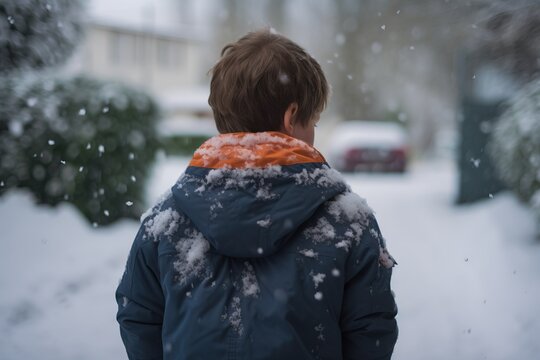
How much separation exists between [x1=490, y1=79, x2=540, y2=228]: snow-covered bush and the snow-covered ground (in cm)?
48

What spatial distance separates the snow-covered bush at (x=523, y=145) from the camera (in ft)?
13.6

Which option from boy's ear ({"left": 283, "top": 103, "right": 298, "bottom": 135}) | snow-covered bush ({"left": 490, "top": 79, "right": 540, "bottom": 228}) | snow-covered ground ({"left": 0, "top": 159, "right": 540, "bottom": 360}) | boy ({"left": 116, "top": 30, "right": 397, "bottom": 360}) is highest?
boy's ear ({"left": 283, "top": 103, "right": 298, "bottom": 135})

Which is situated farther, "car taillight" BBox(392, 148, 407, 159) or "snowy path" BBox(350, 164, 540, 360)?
"car taillight" BBox(392, 148, 407, 159)

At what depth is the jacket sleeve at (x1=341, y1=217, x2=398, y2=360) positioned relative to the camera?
4.52 ft

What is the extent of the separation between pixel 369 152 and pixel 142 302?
11.8m

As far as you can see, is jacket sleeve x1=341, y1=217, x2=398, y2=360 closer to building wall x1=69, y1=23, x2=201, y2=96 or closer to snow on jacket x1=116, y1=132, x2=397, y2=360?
snow on jacket x1=116, y1=132, x2=397, y2=360

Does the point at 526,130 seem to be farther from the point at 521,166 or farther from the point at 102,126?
the point at 102,126

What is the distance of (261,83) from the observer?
1396mm

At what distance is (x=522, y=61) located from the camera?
410 cm

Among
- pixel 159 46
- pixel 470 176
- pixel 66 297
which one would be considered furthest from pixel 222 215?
pixel 159 46

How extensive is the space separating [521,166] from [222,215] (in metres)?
4.25

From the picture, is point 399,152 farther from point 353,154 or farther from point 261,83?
point 261,83

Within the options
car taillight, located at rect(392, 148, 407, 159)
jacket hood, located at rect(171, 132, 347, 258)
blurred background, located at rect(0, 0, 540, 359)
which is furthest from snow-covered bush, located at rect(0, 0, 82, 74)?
car taillight, located at rect(392, 148, 407, 159)

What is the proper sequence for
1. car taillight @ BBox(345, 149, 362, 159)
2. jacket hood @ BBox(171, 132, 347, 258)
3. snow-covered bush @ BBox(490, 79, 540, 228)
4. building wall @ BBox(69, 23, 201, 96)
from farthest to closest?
1. building wall @ BBox(69, 23, 201, 96)
2. car taillight @ BBox(345, 149, 362, 159)
3. snow-covered bush @ BBox(490, 79, 540, 228)
4. jacket hood @ BBox(171, 132, 347, 258)
